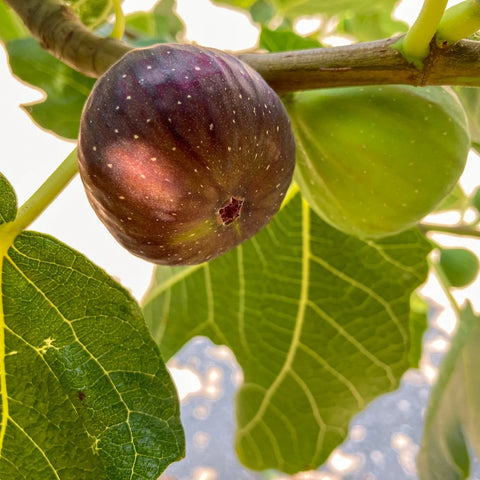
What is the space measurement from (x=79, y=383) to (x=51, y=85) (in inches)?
21.5

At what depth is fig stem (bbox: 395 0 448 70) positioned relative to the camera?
0.49 m

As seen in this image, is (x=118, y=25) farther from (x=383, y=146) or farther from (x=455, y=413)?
(x=455, y=413)

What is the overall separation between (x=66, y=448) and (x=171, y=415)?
104mm

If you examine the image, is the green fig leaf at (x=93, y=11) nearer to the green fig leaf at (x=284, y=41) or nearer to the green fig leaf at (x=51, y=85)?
the green fig leaf at (x=51, y=85)

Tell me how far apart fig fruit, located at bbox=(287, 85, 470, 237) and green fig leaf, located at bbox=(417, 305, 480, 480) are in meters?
0.40

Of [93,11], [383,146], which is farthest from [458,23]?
[93,11]

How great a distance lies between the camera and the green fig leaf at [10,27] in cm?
108

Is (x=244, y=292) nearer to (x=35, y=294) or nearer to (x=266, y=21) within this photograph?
(x=35, y=294)

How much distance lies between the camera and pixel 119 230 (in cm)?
51

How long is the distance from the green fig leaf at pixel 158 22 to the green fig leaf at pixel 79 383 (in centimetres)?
80

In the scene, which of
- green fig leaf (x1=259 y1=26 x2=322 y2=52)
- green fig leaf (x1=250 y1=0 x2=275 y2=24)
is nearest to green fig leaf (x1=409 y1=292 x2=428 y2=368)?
green fig leaf (x1=259 y1=26 x2=322 y2=52)

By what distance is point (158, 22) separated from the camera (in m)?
1.32

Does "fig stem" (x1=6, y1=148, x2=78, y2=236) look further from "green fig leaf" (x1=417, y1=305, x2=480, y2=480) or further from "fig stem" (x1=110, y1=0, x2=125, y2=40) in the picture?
"green fig leaf" (x1=417, y1=305, x2=480, y2=480)

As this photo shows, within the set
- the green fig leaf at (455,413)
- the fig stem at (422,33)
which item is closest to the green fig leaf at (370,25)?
the green fig leaf at (455,413)
